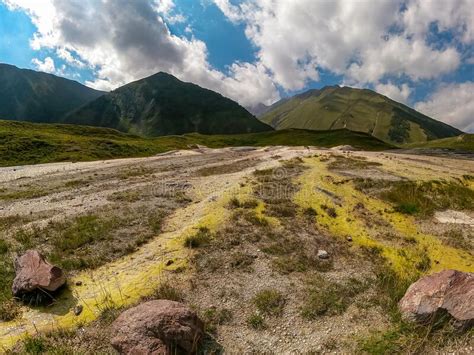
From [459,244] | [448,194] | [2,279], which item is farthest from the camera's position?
[448,194]

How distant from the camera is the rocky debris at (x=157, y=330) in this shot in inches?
326

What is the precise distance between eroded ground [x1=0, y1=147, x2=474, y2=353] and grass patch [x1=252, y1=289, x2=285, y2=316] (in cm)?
5

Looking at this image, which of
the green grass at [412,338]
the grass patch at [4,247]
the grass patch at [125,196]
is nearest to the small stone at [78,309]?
the grass patch at [4,247]

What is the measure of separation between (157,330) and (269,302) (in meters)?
4.41

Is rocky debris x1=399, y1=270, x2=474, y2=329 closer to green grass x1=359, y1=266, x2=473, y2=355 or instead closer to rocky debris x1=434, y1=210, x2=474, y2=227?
green grass x1=359, y1=266, x2=473, y2=355

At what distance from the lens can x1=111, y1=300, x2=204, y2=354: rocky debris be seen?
8.27 metres

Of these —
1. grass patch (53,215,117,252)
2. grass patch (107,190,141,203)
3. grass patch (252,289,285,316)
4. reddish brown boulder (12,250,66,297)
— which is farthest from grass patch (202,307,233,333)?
grass patch (107,190,141,203)

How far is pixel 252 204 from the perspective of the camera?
68.1 ft

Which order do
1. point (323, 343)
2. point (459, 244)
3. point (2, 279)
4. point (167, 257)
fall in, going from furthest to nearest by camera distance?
1. point (459, 244)
2. point (167, 257)
3. point (2, 279)
4. point (323, 343)

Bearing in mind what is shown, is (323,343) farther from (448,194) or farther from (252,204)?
(448,194)

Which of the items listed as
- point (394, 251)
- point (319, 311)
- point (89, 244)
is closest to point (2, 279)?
point (89, 244)

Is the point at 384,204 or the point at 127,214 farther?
the point at 384,204

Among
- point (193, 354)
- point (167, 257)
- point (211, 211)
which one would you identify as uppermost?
point (211, 211)

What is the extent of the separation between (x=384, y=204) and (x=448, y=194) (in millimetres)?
7346
